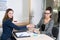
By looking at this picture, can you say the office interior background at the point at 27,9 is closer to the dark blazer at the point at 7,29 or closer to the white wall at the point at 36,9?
the white wall at the point at 36,9

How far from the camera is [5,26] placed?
2.87 meters

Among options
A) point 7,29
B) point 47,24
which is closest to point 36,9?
point 47,24

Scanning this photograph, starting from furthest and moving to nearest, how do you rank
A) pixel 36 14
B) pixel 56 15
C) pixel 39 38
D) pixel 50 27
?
1. pixel 36 14
2. pixel 56 15
3. pixel 50 27
4. pixel 39 38

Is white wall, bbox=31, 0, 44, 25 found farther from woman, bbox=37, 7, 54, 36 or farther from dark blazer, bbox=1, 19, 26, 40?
dark blazer, bbox=1, 19, 26, 40

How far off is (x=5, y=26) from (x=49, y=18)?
0.96 metres

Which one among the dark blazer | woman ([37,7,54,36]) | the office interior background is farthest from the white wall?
the dark blazer

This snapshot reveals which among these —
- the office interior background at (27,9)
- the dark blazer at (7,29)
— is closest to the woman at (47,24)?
the dark blazer at (7,29)

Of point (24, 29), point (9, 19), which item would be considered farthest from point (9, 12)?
point (24, 29)

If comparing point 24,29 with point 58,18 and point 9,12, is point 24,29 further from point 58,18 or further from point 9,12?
point 58,18

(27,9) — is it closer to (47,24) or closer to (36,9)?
(36,9)

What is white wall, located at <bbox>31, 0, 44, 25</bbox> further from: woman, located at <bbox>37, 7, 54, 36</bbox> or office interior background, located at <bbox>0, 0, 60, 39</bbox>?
woman, located at <bbox>37, 7, 54, 36</bbox>

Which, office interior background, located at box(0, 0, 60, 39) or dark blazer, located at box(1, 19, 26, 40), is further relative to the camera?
office interior background, located at box(0, 0, 60, 39)

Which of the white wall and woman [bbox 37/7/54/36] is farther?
the white wall

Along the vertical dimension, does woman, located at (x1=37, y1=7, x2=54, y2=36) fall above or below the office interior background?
below
